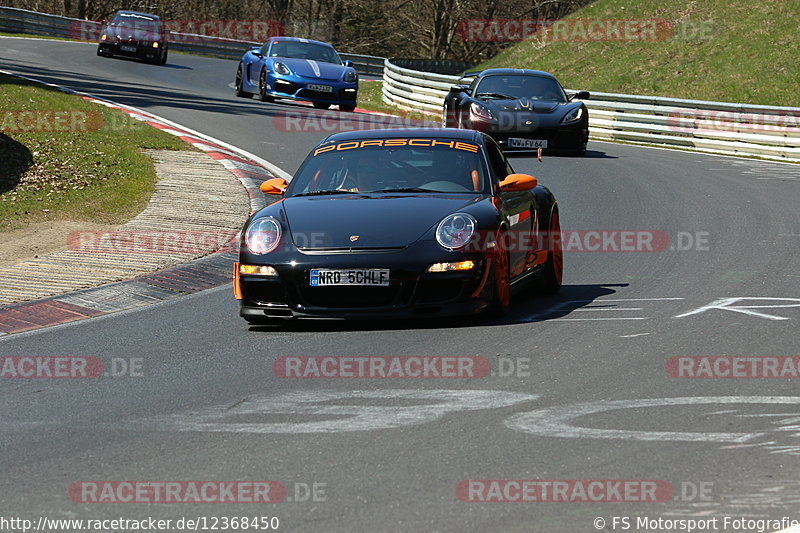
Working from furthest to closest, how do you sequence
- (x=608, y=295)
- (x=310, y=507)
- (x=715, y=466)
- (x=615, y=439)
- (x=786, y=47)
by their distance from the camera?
(x=786, y=47)
(x=608, y=295)
(x=615, y=439)
(x=715, y=466)
(x=310, y=507)

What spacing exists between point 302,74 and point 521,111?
7476mm

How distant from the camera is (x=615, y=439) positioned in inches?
221

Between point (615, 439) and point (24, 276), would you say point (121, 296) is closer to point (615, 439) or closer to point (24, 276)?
point (24, 276)

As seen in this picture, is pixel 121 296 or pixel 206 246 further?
pixel 206 246

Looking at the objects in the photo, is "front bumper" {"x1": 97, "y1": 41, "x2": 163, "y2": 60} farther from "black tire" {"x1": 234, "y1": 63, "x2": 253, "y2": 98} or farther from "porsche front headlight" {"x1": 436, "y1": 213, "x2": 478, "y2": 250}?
"porsche front headlight" {"x1": 436, "y1": 213, "x2": 478, "y2": 250}

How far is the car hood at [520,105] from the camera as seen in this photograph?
20.7 metres

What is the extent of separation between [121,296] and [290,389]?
3.53m

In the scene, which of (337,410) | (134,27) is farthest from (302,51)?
(337,410)

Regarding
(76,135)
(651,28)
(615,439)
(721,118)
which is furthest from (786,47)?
(615,439)

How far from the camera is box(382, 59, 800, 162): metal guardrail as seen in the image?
24938mm

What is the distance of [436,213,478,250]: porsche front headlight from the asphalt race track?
0.58m

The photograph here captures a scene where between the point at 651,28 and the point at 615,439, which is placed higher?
the point at 651,28

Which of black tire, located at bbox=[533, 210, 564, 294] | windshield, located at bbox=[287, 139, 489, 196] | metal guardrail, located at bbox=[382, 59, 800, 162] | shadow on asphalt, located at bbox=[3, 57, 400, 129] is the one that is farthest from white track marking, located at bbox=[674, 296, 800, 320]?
metal guardrail, located at bbox=[382, 59, 800, 162]

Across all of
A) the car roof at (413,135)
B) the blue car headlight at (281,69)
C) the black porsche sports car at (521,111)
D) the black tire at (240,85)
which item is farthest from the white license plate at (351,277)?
the black tire at (240,85)
